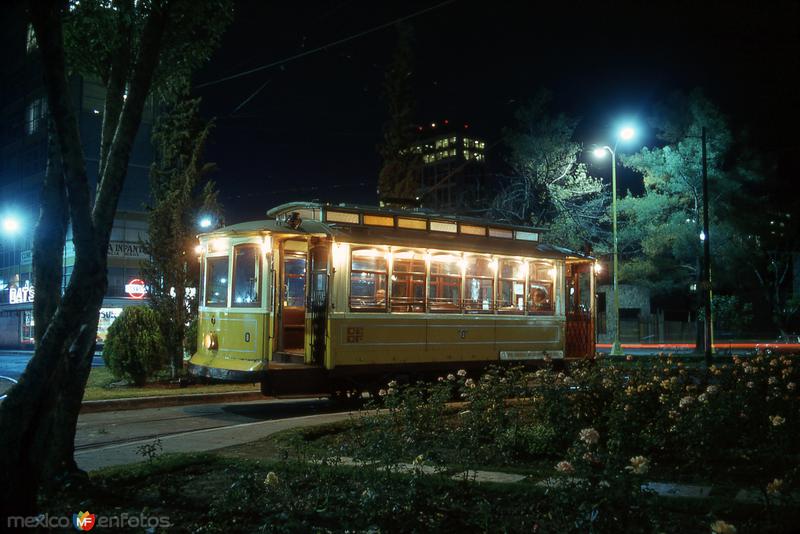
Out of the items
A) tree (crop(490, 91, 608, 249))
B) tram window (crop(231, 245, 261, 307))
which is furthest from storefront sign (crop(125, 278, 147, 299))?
tram window (crop(231, 245, 261, 307))

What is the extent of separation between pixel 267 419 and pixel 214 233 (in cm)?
396

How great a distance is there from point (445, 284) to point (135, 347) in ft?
24.3

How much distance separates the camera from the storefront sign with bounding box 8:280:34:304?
49719 millimetres

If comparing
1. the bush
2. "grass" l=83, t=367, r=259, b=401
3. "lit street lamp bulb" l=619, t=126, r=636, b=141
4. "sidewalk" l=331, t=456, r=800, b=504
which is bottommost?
"grass" l=83, t=367, r=259, b=401

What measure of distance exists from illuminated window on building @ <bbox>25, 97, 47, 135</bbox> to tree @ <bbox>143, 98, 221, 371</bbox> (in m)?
36.3

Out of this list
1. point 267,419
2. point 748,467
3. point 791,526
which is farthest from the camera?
point 267,419

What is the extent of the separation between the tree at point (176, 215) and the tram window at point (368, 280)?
574cm

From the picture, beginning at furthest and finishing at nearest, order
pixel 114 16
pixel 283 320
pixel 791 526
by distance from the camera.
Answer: pixel 283 320
pixel 114 16
pixel 791 526

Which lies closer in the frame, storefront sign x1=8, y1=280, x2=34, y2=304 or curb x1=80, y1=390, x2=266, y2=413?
curb x1=80, y1=390, x2=266, y2=413

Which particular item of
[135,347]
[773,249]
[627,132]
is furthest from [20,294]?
[773,249]

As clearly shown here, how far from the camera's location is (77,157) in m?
5.63

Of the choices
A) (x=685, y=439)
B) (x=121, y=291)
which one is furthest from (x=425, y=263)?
(x=121, y=291)

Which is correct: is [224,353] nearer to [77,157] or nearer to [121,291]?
[77,157]

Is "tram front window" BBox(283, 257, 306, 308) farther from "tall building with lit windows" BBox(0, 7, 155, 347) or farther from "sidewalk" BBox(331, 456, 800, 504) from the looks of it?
"tall building with lit windows" BBox(0, 7, 155, 347)
